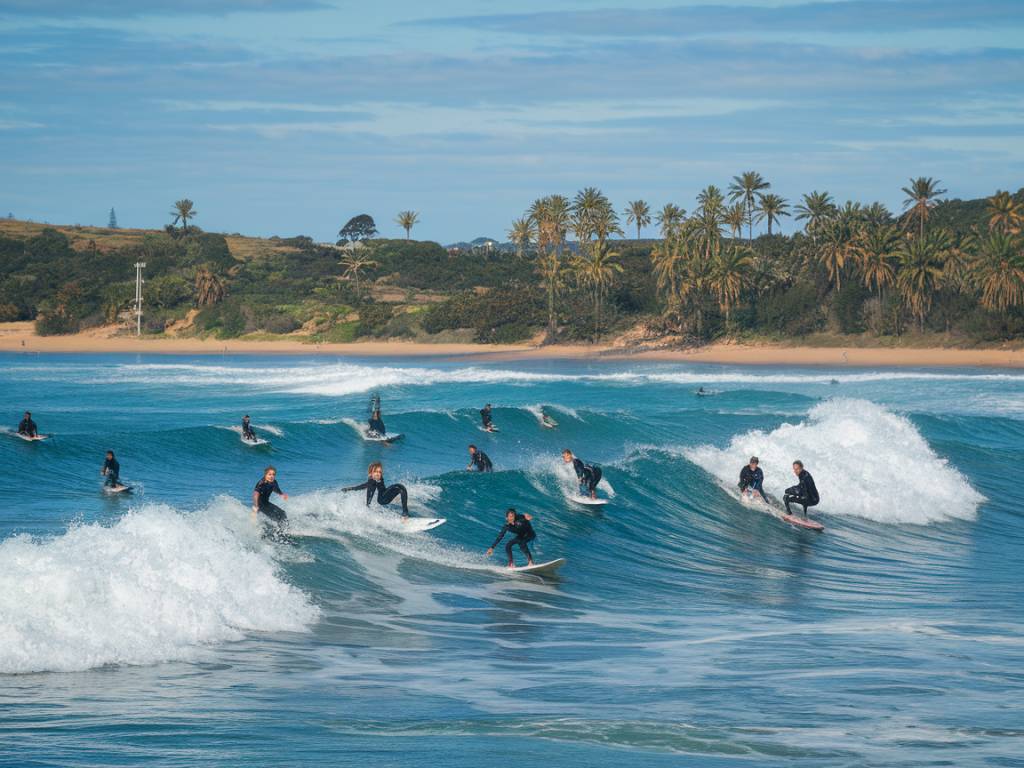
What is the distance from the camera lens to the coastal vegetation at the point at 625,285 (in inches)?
3364

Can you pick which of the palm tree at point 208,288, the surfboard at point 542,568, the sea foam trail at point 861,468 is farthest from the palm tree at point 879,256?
the surfboard at point 542,568

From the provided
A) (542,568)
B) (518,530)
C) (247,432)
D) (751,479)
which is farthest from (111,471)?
(751,479)

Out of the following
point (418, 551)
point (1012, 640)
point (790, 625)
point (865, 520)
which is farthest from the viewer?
point (865, 520)

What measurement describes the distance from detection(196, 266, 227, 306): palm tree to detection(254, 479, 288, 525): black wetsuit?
98.4 m

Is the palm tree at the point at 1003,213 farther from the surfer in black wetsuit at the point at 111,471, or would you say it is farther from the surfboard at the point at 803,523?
the surfer in black wetsuit at the point at 111,471

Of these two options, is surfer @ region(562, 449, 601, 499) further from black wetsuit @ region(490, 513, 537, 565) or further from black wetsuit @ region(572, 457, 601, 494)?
black wetsuit @ region(490, 513, 537, 565)

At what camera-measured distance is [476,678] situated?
11.8m

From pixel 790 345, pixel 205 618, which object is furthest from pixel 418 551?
pixel 790 345

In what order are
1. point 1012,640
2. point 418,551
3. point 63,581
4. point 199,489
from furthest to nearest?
point 199,489 < point 418,551 < point 1012,640 < point 63,581

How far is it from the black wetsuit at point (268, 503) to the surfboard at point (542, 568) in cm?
345

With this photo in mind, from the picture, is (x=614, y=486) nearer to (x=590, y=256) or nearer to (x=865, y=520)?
(x=865, y=520)

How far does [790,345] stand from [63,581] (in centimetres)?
7892

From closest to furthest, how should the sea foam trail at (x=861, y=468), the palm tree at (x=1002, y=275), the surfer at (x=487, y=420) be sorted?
the sea foam trail at (x=861, y=468)
the surfer at (x=487, y=420)
the palm tree at (x=1002, y=275)

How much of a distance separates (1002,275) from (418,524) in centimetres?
6704
